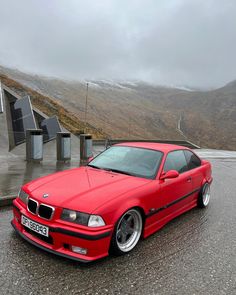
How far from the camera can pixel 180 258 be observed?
3729 mm

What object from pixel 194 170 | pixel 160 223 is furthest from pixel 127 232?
pixel 194 170

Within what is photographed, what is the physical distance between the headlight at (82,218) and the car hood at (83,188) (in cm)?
6

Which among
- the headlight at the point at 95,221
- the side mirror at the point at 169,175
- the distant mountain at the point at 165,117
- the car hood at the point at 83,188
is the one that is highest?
the side mirror at the point at 169,175

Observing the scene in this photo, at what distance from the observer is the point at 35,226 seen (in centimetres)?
353

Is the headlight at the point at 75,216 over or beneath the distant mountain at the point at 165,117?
over

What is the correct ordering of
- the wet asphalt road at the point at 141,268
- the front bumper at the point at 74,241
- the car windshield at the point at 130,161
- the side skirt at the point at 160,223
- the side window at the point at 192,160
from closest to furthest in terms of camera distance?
the wet asphalt road at the point at 141,268, the front bumper at the point at 74,241, the side skirt at the point at 160,223, the car windshield at the point at 130,161, the side window at the point at 192,160

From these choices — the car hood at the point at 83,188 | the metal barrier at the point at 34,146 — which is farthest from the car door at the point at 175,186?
the metal barrier at the point at 34,146

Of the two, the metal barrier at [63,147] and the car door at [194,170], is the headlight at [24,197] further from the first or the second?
the metal barrier at [63,147]

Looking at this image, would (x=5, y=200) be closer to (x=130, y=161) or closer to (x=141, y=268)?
(x=130, y=161)

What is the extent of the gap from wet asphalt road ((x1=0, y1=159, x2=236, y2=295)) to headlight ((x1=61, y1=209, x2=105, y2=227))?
511mm

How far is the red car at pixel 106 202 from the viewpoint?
3326mm

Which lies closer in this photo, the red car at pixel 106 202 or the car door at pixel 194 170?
the red car at pixel 106 202

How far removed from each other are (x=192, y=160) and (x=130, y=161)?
1.58m

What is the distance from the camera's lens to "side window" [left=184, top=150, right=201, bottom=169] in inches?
221
